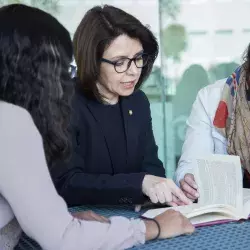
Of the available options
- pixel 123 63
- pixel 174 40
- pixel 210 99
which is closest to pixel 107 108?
pixel 123 63

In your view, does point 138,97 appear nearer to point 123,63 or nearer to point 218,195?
point 123,63

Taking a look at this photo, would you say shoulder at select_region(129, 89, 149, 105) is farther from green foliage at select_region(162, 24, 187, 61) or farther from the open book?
green foliage at select_region(162, 24, 187, 61)

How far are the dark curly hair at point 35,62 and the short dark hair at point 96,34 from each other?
58 centimetres

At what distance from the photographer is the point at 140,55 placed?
184 centimetres

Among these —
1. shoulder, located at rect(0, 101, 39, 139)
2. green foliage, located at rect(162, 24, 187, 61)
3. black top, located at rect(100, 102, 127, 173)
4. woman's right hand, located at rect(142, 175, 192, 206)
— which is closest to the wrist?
woman's right hand, located at rect(142, 175, 192, 206)

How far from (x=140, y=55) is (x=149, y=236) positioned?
78 centimetres

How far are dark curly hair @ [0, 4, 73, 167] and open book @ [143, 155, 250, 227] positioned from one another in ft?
1.54

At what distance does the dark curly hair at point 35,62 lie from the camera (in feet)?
3.71

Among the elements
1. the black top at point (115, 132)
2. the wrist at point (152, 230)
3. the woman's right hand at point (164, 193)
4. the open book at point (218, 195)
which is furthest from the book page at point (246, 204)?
the black top at point (115, 132)

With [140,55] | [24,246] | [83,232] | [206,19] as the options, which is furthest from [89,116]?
[206,19]

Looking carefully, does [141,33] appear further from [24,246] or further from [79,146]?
[24,246]

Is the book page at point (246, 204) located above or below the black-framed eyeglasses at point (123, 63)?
below

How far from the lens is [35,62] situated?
114cm

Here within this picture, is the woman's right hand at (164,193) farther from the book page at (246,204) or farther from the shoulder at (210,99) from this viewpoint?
the shoulder at (210,99)
